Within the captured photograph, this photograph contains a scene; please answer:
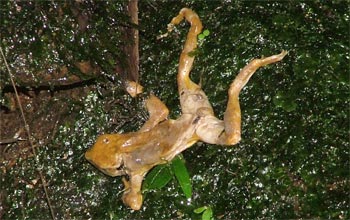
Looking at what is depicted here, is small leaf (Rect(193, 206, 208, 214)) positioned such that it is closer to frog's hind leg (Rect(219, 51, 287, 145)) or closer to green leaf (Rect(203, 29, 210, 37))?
frog's hind leg (Rect(219, 51, 287, 145))

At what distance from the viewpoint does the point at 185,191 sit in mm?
2777

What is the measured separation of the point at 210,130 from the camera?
271cm

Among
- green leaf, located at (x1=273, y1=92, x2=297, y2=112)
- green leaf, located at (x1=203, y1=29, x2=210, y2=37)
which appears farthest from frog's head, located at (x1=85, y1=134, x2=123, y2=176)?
green leaf, located at (x1=273, y1=92, x2=297, y2=112)

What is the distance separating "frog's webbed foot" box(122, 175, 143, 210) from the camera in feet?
9.27

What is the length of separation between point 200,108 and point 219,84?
212 millimetres

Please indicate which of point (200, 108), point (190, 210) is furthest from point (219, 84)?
point (190, 210)

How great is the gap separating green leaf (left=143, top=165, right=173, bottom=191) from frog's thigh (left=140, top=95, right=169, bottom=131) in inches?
9.5

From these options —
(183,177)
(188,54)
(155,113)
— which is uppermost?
(188,54)

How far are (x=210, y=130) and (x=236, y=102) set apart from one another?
20cm

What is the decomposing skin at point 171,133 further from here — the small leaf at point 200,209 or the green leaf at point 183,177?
the small leaf at point 200,209

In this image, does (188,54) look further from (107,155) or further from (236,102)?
(107,155)

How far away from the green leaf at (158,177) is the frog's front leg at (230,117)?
0.90 feet

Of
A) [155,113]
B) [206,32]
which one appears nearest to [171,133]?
[155,113]

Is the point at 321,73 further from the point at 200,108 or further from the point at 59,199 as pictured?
the point at 59,199
